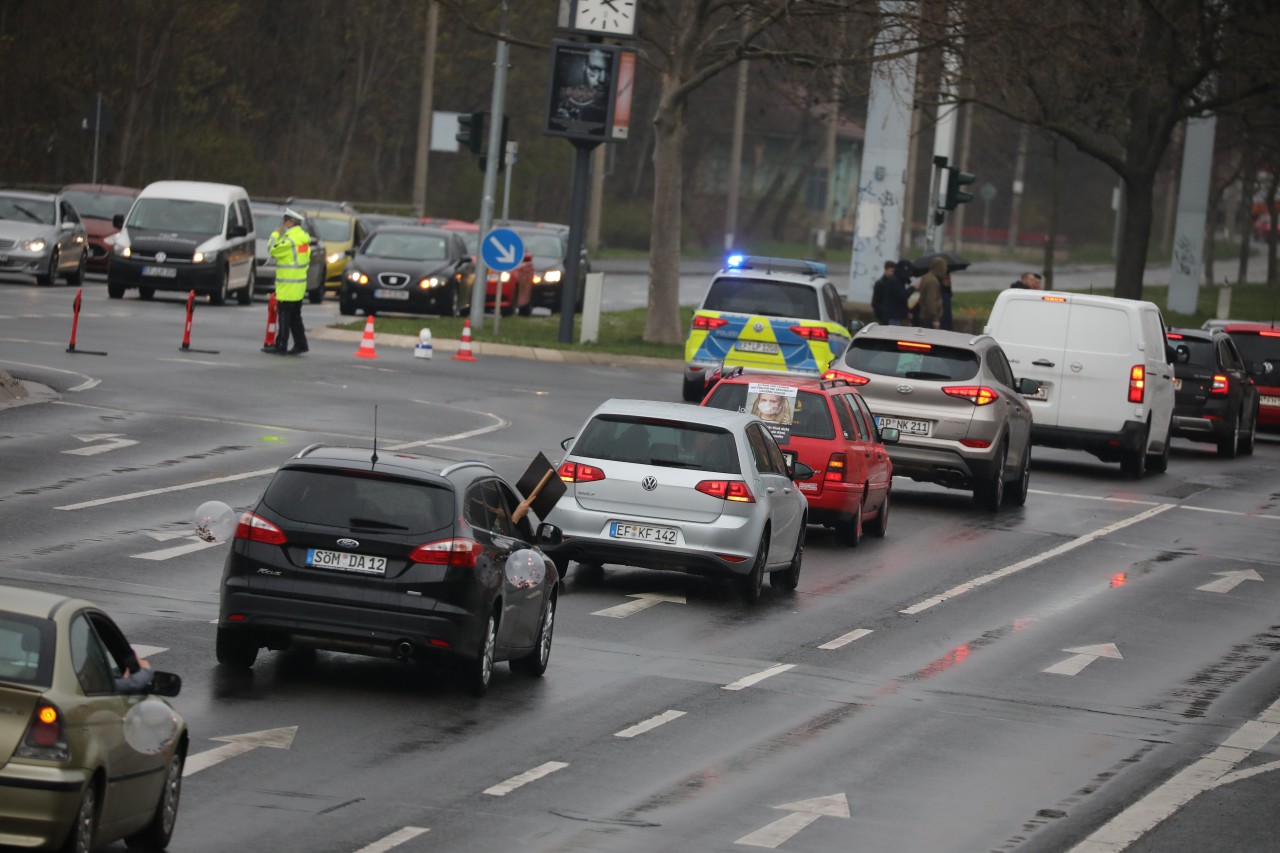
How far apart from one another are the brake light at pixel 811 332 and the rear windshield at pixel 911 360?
6.15m

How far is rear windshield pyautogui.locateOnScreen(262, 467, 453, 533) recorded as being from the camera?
12281mm

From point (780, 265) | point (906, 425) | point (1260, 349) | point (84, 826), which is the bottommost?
point (84, 826)

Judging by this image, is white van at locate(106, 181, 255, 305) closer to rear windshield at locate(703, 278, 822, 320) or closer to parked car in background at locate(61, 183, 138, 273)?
→ parked car in background at locate(61, 183, 138, 273)

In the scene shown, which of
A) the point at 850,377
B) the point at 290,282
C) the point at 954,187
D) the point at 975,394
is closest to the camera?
the point at 975,394

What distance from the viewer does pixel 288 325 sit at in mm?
32438

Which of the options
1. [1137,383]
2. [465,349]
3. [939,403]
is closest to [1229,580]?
[939,403]

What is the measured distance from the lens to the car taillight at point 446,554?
40.1 ft

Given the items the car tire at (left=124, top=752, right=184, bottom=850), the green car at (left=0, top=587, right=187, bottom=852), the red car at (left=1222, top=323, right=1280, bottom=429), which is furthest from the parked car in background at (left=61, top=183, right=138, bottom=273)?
the green car at (left=0, top=587, right=187, bottom=852)

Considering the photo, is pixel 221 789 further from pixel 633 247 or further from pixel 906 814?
pixel 633 247

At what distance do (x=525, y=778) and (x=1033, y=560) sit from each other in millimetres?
10424

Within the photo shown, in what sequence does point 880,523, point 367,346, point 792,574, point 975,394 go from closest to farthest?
point 792,574 < point 880,523 < point 975,394 < point 367,346

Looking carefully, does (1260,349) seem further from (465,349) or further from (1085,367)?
(465,349)

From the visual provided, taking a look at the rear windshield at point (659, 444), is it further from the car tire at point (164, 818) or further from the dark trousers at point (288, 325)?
the dark trousers at point (288, 325)

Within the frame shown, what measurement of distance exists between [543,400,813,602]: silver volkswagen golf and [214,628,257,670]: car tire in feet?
13.1
